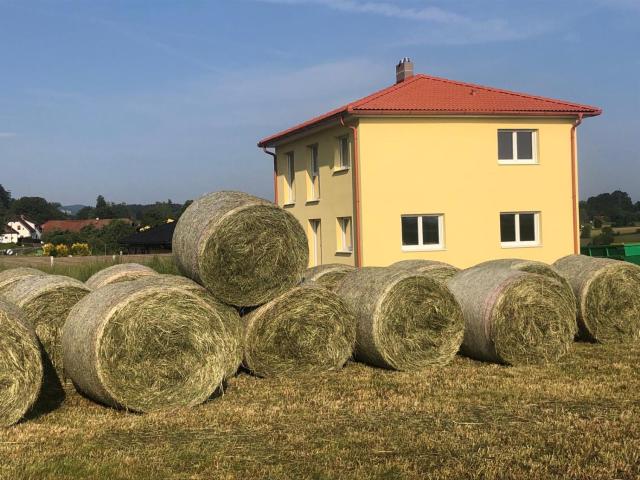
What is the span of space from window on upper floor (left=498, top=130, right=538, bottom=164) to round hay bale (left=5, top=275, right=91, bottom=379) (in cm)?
1506

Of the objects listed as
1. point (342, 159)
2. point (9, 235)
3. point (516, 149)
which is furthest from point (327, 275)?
point (9, 235)

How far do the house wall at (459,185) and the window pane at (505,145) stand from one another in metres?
0.37

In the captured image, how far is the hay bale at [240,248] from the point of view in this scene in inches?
404

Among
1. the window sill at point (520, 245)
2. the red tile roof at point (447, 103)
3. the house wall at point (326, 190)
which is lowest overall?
the window sill at point (520, 245)

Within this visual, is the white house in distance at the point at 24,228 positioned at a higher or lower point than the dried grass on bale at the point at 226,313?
higher

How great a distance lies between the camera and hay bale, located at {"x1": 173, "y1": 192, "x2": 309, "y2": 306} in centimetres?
1026

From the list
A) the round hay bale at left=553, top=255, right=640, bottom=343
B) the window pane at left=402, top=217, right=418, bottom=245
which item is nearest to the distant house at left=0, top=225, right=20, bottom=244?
the window pane at left=402, top=217, right=418, bottom=245

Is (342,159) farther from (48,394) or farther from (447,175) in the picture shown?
(48,394)

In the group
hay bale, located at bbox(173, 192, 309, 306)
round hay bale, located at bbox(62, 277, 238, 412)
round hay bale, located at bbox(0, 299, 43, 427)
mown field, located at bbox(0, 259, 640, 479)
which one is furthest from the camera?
hay bale, located at bbox(173, 192, 309, 306)

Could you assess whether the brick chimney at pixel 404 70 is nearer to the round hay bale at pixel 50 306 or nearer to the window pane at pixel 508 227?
the window pane at pixel 508 227

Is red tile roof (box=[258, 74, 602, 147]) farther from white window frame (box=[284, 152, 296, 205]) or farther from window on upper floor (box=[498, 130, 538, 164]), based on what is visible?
white window frame (box=[284, 152, 296, 205])

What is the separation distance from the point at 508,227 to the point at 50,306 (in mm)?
15351

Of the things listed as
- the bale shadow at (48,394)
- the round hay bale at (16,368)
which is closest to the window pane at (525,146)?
the bale shadow at (48,394)

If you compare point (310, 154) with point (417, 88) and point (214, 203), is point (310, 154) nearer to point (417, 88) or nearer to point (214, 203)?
point (417, 88)
